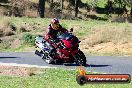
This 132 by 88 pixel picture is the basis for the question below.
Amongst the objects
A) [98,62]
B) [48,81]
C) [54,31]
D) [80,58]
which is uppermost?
[54,31]

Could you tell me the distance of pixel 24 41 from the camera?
88.4 ft

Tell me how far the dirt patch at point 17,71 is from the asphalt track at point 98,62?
1.88m

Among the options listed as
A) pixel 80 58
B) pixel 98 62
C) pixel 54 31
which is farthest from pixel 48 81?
pixel 98 62

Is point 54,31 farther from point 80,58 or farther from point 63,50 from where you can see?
point 80,58

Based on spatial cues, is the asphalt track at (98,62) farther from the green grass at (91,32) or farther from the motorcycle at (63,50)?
the green grass at (91,32)

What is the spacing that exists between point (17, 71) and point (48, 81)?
2.55m

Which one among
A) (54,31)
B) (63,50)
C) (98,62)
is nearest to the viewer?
(63,50)

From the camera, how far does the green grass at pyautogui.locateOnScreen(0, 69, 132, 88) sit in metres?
12.3

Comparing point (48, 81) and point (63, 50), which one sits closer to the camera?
point (48, 81)

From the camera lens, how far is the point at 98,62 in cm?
1902

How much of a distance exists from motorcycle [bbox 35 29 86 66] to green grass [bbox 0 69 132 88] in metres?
2.61

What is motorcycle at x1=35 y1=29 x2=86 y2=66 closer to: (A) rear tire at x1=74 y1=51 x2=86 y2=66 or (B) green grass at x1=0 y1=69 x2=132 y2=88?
(A) rear tire at x1=74 y1=51 x2=86 y2=66

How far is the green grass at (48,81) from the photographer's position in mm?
12258

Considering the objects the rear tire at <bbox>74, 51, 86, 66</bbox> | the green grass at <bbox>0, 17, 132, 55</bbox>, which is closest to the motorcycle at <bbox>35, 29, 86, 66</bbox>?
the rear tire at <bbox>74, 51, 86, 66</bbox>
